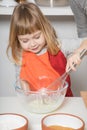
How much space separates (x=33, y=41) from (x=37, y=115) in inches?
17.0

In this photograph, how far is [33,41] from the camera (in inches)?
45.5

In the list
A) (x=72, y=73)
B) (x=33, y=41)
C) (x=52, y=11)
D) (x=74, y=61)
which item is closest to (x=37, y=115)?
(x=74, y=61)

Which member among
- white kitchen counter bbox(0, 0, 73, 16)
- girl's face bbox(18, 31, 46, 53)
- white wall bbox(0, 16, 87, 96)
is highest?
white kitchen counter bbox(0, 0, 73, 16)

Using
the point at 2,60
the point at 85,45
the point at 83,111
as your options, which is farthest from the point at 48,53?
the point at 2,60

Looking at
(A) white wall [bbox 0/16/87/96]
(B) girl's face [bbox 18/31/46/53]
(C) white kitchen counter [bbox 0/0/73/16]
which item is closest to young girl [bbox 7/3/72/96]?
(B) girl's face [bbox 18/31/46/53]

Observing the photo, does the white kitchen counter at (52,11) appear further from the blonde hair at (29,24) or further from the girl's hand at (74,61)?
the girl's hand at (74,61)

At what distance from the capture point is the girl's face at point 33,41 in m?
1.15

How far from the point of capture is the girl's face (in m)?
1.15

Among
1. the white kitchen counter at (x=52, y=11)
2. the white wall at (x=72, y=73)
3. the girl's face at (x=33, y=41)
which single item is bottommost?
the white wall at (x=72, y=73)

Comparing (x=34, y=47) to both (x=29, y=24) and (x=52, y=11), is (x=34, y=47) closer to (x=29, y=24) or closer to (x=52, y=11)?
(x=29, y=24)

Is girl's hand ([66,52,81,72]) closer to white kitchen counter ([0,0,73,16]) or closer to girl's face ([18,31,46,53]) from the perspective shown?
girl's face ([18,31,46,53])

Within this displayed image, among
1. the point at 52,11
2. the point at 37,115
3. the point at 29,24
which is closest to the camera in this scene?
the point at 37,115

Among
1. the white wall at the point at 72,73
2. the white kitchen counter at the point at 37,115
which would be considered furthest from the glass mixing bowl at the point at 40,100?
the white wall at the point at 72,73

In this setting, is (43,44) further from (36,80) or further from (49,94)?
(49,94)
